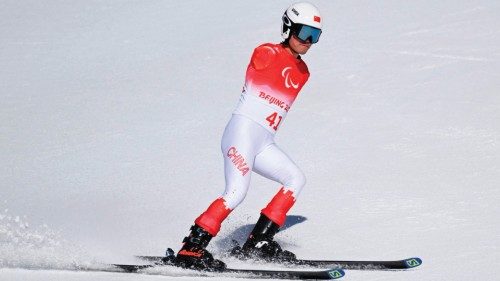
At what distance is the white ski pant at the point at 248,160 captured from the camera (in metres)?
6.90

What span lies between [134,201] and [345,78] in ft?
16.4

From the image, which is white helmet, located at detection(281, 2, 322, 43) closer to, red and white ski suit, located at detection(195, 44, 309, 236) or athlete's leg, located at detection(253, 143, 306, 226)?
red and white ski suit, located at detection(195, 44, 309, 236)

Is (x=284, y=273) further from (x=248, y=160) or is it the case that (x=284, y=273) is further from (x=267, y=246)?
(x=248, y=160)

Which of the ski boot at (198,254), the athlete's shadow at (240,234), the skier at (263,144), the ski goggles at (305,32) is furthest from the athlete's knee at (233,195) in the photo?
the ski goggles at (305,32)

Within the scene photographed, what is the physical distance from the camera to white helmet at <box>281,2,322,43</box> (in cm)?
694

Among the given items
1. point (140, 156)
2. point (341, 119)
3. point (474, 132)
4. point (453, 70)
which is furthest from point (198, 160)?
point (453, 70)

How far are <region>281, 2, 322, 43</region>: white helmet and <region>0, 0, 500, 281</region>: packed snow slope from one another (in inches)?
70.7

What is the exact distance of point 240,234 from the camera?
807 cm

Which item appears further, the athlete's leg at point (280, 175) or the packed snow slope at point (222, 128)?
the packed snow slope at point (222, 128)

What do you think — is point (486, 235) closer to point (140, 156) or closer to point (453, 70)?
point (140, 156)

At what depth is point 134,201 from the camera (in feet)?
30.0

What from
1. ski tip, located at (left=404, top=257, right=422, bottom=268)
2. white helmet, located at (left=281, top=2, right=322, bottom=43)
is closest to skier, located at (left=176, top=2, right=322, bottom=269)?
white helmet, located at (left=281, top=2, right=322, bottom=43)

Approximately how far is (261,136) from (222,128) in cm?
454

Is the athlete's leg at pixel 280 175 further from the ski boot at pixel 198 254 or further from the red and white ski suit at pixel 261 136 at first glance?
the ski boot at pixel 198 254
